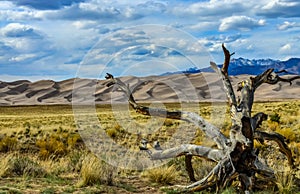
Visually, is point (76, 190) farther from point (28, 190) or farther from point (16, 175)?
point (16, 175)

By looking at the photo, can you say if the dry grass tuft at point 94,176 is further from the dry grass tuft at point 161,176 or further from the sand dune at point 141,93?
the sand dune at point 141,93

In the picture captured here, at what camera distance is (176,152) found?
906 centimetres

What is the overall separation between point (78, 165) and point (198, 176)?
3.27 meters

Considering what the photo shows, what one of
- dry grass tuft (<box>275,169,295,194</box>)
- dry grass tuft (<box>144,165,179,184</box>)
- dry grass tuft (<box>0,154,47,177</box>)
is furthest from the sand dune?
dry grass tuft (<box>275,169,295,194</box>)

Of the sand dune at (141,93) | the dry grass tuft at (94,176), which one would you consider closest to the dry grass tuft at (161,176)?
the dry grass tuft at (94,176)

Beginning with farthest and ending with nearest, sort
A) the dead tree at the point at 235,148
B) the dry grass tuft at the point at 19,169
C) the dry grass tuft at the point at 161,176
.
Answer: the dry grass tuft at the point at 19,169, the dry grass tuft at the point at 161,176, the dead tree at the point at 235,148

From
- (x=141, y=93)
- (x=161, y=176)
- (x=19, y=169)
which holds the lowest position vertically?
(x=161, y=176)

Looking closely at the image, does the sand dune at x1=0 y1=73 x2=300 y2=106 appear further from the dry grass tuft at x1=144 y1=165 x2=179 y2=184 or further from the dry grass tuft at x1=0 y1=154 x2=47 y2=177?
the dry grass tuft at x1=144 y1=165 x2=179 y2=184

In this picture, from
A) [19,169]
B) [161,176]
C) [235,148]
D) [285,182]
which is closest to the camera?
[235,148]

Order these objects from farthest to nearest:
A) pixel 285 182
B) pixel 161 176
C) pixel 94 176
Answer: pixel 161 176 → pixel 94 176 → pixel 285 182

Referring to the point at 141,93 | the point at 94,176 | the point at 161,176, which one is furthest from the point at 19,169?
the point at 141,93

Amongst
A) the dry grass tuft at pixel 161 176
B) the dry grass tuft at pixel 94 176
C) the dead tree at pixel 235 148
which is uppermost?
the dead tree at pixel 235 148

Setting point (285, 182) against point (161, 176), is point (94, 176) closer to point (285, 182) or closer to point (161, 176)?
point (161, 176)

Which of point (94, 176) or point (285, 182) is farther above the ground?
point (94, 176)
